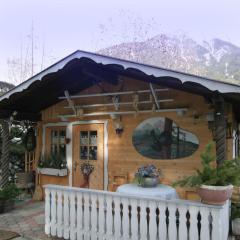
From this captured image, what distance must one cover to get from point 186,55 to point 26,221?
79.8 feet

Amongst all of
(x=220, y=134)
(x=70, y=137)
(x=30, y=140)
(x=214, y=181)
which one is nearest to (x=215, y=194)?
(x=214, y=181)

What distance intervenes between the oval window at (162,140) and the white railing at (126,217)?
1963 mm

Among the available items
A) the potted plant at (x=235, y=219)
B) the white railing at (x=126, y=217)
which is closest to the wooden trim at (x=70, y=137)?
the white railing at (x=126, y=217)

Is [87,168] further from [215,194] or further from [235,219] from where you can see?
[215,194]

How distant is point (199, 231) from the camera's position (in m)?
4.40

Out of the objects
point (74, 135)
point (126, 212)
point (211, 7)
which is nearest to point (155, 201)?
point (126, 212)

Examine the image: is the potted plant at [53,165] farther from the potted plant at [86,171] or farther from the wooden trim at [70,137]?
the potted plant at [86,171]

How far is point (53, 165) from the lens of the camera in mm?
8328

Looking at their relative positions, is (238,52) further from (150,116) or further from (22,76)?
(150,116)

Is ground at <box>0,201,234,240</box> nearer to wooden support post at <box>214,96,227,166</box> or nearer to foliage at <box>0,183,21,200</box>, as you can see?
foliage at <box>0,183,21,200</box>

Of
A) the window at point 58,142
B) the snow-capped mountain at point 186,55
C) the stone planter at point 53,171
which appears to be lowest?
the stone planter at point 53,171

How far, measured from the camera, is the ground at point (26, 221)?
562 centimetres

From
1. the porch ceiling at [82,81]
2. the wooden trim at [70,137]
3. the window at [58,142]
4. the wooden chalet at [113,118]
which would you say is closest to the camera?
the porch ceiling at [82,81]

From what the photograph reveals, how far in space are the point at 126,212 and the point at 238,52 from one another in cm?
4005
